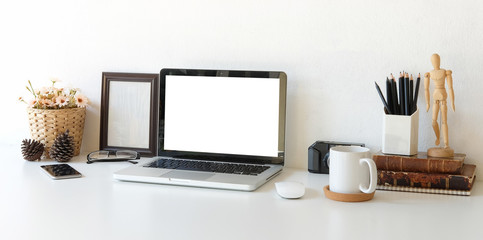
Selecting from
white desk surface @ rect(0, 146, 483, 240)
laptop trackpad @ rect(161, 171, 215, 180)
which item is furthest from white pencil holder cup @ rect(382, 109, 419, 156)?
laptop trackpad @ rect(161, 171, 215, 180)

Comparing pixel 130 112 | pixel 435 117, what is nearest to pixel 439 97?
pixel 435 117

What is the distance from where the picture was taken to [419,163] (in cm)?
134

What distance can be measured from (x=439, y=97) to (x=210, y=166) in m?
0.62

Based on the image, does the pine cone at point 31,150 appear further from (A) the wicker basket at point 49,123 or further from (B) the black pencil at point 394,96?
(B) the black pencil at point 394,96

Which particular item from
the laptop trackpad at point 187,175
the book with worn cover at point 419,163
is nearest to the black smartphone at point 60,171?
the laptop trackpad at point 187,175

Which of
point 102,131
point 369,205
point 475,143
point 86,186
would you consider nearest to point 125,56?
point 102,131

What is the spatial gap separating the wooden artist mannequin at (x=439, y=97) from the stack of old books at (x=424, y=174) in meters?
0.03

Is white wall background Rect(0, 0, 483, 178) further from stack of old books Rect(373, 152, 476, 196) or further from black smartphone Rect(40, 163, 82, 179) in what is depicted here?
black smartphone Rect(40, 163, 82, 179)

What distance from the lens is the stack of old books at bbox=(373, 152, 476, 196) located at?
129 centimetres

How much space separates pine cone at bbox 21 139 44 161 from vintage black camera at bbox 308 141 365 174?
2.62 ft

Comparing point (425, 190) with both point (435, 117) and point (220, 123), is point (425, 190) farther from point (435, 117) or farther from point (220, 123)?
point (220, 123)

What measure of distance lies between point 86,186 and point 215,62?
1.79 ft

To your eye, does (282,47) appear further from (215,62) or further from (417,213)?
(417,213)

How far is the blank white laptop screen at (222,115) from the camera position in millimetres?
1539
